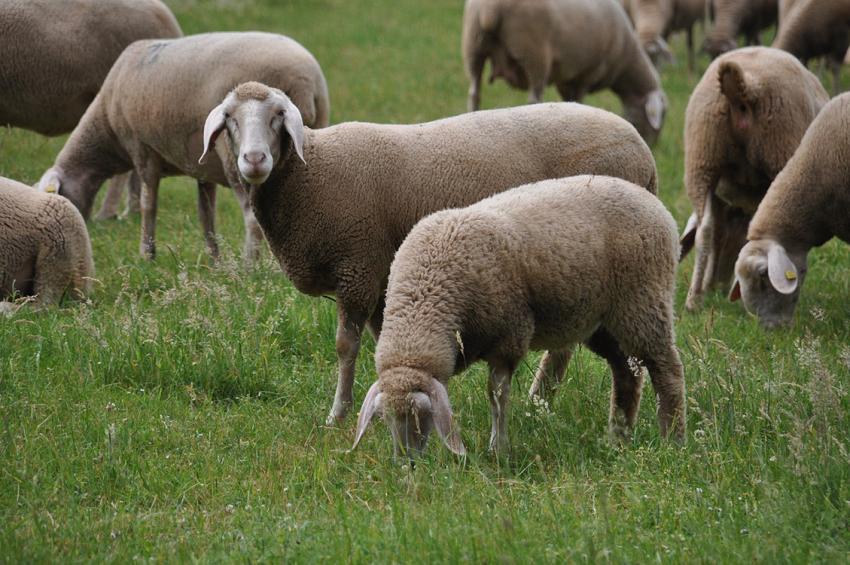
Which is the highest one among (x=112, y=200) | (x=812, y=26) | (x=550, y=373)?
(x=550, y=373)

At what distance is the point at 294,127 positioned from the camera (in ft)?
16.5

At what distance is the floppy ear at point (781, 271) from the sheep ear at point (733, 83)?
38.0 inches

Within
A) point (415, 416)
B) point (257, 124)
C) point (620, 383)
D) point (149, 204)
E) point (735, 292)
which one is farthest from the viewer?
point (149, 204)

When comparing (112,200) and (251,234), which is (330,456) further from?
(112,200)

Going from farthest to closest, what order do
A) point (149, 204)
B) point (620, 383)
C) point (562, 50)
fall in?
point (562, 50)
point (149, 204)
point (620, 383)

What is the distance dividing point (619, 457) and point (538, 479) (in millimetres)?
330

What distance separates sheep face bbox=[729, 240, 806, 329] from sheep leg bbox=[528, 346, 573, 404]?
71.4 inches

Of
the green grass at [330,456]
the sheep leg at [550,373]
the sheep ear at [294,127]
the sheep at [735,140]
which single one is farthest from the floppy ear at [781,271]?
the sheep ear at [294,127]

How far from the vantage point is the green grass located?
140 inches

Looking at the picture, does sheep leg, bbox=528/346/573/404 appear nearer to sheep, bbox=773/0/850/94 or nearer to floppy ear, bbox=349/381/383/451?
floppy ear, bbox=349/381/383/451

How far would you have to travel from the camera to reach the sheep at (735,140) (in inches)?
279

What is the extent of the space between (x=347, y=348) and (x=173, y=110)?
2.89m

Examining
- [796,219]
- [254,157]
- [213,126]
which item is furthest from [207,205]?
[796,219]

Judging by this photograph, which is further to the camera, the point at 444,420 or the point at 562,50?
the point at 562,50
